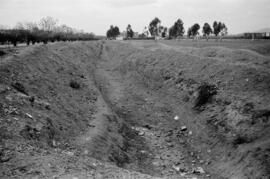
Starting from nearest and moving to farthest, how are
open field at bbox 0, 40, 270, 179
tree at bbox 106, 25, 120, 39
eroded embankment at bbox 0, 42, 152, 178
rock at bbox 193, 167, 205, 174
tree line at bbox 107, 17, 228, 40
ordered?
eroded embankment at bbox 0, 42, 152, 178
open field at bbox 0, 40, 270, 179
rock at bbox 193, 167, 205, 174
tree line at bbox 107, 17, 228, 40
tree at bbox 106, 25, 120, 39

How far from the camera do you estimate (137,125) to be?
54.2 feet

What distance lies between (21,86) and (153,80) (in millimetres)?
14548

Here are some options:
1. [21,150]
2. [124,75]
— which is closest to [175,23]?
[124,75]

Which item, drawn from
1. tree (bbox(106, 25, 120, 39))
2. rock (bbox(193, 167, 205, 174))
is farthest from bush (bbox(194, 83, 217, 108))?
tree (bbox(106, 25, 120, 39))

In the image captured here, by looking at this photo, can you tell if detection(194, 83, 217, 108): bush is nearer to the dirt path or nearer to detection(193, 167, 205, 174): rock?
the dirt path

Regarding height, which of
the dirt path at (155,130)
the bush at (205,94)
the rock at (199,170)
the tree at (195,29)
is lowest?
the rock at (199,170)

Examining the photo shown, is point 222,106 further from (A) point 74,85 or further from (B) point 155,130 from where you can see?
(A) point 74,85

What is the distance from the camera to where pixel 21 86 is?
1277 centimetres

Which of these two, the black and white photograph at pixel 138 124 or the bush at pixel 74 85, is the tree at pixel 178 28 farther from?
the bush at pixel 74 85

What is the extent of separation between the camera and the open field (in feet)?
28.1

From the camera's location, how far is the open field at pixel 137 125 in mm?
8578

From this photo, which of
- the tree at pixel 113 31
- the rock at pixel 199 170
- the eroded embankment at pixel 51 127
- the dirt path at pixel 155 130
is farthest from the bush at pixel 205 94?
the tree at pixel 113 31

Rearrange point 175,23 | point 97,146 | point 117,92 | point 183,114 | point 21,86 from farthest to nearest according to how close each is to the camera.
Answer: point 175,23
point 117,92
point 183,114
point 21,86
point 97,146

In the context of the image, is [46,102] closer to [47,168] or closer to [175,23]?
[47,168]
